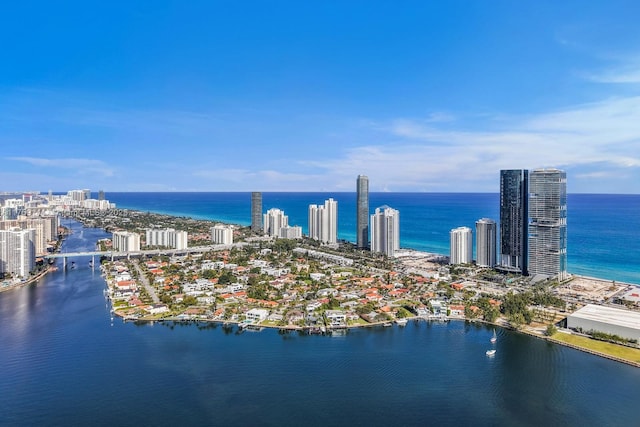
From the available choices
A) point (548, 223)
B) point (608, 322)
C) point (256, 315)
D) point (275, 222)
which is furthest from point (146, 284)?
point (548, 223)

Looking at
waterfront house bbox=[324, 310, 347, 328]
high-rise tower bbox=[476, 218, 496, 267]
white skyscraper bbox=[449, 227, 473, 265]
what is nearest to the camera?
waterfront house bbox=[324, 310, 347, 328]

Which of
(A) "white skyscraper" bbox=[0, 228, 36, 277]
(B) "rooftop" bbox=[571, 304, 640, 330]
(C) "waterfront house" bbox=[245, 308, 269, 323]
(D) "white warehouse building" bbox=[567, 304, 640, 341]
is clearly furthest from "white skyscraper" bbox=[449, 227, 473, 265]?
(A) "white skyscraper" bbox=[0, 228, 36, 277]

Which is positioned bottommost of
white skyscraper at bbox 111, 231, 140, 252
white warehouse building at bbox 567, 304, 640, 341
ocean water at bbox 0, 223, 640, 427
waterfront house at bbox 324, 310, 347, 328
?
ocean water at bbox 0, 223, 640, 427

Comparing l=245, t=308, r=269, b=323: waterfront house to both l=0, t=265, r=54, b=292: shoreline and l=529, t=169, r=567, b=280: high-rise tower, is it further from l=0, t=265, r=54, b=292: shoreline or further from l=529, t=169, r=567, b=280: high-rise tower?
l=529, t=169, r=567, b=280: high-rise tower

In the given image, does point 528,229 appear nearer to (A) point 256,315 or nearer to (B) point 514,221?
(B) point 514,221

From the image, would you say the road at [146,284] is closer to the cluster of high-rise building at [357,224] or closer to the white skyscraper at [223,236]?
the white skyscraper at [223,236]

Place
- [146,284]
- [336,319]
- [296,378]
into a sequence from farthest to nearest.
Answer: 1. [146,284]
2. [336,319]
3. [296,378]
